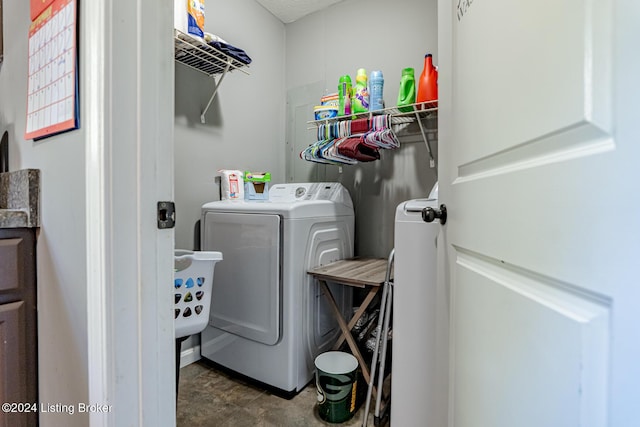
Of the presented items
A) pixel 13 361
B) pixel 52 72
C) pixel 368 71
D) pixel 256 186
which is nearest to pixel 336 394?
pixel 13 361

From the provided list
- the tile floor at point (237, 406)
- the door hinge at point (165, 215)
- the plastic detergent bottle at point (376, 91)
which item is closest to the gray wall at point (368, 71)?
the plastic detergent bottle at point (376, 91)

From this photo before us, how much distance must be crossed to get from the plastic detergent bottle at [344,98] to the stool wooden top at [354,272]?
1.03 m

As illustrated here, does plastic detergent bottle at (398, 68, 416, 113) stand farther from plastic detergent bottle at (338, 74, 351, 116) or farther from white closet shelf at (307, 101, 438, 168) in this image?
plastic detergent bottle at (338, 74, 351, 116)

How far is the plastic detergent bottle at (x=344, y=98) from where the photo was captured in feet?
6.99

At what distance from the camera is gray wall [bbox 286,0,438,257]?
6.97 ft

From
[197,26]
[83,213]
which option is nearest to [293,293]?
[83,213]

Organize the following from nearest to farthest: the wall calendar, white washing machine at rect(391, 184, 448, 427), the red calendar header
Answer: the wall calendar → the red calendar header → white washing machine at rect(391, 184, 448, 427)

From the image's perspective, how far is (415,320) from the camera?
118 centimetres

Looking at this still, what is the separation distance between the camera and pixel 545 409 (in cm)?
43

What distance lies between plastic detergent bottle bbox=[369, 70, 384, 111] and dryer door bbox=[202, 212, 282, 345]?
104cm

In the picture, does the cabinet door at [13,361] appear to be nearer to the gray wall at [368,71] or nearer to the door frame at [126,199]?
the door frame at [126,199]

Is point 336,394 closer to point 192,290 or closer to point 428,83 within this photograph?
point 192,290

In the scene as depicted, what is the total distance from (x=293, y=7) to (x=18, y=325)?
8.78ft

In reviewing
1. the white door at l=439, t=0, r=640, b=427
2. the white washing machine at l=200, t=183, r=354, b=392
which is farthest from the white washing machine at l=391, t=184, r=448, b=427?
the white washing machine at l=200, t=183, r=354, b=392
